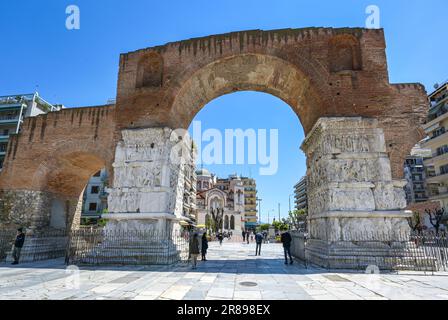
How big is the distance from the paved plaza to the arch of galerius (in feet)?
6.42

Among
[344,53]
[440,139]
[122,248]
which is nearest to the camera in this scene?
[122,248]

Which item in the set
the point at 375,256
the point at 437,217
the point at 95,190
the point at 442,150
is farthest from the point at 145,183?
the point at 442,150

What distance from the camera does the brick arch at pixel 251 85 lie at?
10.2 meters

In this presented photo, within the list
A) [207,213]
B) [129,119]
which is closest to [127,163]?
[129,119]

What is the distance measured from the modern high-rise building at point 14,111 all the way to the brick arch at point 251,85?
29.7m

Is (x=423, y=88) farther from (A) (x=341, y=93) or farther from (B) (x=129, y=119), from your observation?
(B) (x=129, y=119)

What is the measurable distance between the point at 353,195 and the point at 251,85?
6509 mm

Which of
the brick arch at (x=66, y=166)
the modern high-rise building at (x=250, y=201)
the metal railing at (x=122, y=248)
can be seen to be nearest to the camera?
the metal railing at (x=122, y=248)

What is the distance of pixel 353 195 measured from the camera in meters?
8.69

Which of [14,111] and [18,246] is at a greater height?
[14,111]

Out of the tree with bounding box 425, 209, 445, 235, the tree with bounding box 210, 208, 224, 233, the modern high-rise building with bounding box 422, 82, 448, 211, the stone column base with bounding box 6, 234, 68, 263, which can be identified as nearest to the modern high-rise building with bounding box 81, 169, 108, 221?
the tree with bounding box 210, 208, 224, 233

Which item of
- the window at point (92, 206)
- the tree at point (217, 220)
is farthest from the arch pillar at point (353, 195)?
the window at point (92, 206)

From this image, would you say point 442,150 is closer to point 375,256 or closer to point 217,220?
point 375,256

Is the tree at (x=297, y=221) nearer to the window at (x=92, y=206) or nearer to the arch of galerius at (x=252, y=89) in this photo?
the arch of galerius at (x=252, y=89)
